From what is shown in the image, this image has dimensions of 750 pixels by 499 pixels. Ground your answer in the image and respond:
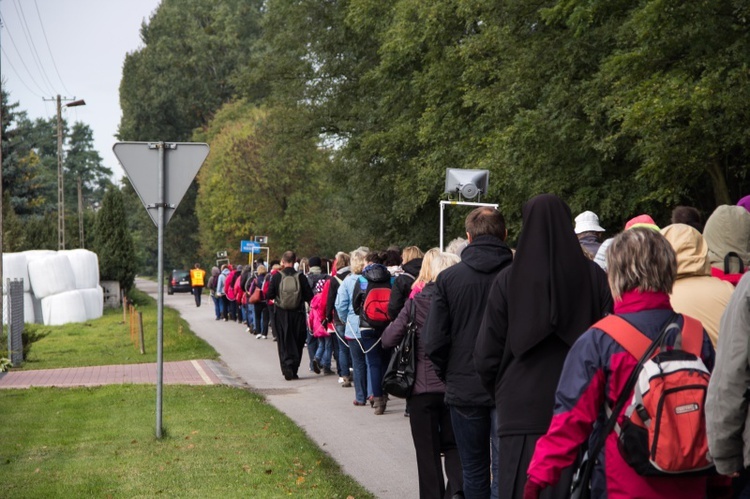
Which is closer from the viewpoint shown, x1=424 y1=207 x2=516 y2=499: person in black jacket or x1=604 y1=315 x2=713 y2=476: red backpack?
x1=604 y1=315 x2=713 y2=476: red backpack

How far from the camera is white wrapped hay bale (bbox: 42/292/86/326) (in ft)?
132

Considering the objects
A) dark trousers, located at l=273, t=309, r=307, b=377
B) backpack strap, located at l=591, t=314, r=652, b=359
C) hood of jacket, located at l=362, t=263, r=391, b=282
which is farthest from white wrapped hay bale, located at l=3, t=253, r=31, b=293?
backpack strap, located at l=591, t=314, r=652, b=359

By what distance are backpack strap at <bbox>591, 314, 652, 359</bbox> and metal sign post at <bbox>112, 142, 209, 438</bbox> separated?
27.2ft

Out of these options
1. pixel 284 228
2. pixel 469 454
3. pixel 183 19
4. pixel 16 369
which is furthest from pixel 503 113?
pixel 183 19

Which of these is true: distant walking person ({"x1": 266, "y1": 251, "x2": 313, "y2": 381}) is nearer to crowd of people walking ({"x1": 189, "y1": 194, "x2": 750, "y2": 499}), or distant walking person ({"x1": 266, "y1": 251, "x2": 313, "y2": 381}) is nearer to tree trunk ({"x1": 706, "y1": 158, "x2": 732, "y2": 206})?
tree trunk ({"x1": 706, "y1": 158, "x2": 732, "y2": 206})

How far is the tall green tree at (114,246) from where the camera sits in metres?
57.6

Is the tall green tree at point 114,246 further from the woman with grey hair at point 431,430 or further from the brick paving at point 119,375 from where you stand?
the woman with grey hair at point 431,430

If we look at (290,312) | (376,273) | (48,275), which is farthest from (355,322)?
(48,275)

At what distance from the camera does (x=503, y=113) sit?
26500mm

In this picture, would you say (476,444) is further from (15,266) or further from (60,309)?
(60,309)

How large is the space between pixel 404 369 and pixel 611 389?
394 cm

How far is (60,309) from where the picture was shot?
40.6 metres

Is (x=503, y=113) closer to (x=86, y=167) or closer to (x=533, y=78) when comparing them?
(x=533, y=78)

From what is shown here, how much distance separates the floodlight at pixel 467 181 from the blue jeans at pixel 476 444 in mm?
7929
